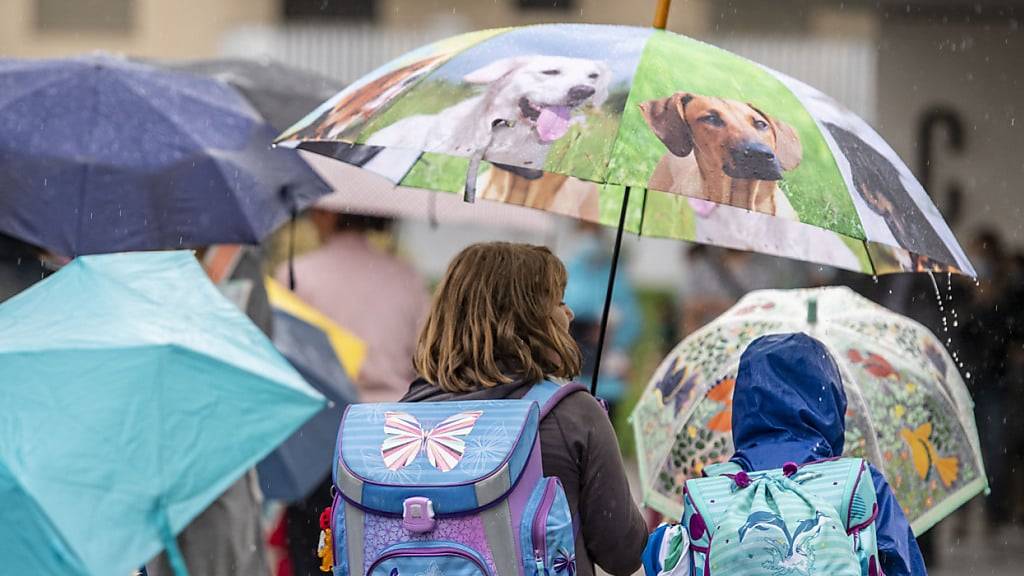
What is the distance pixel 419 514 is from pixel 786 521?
30.6 inches

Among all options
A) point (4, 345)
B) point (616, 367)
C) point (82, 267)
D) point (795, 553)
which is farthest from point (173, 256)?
point (616, 367)

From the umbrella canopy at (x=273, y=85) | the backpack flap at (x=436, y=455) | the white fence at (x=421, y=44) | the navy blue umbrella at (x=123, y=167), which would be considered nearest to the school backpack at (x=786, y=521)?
the backpack flap at (x=436, y=455)

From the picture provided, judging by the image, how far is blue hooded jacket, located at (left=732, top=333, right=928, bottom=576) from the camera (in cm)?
422

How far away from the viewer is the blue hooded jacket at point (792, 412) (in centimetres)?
422

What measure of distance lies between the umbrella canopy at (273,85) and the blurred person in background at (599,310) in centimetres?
469

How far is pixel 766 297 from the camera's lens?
6.21 metres

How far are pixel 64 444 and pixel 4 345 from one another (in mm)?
405

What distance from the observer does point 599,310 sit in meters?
12.7

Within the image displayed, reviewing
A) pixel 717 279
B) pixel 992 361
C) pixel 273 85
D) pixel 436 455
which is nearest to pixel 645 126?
pixel 436 455

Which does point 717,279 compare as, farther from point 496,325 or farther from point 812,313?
point 496,325

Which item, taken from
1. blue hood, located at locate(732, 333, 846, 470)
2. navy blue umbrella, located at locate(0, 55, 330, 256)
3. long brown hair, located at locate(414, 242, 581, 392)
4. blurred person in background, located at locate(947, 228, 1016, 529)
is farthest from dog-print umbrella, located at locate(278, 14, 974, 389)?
blurred person in background, located at locate(947, 228, 1016, 529)

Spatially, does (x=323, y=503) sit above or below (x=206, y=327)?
below

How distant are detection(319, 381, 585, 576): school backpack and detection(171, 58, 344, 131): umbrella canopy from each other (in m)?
2.92

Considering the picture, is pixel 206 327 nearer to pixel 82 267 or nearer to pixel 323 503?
pixel 82 267
